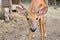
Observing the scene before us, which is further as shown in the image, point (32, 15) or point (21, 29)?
point (21, 29)

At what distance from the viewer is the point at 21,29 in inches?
294

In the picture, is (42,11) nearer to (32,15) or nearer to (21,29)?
(32,15)

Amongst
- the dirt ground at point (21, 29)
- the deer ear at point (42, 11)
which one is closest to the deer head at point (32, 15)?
the deer ear at point (42, 11)

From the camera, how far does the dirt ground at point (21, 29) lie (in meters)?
6.64

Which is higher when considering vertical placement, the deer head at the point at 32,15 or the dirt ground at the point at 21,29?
the deer head at the point at 32,15

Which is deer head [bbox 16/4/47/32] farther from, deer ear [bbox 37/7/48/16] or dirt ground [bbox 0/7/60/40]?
dirt ground [bbox 0/7/60/40]

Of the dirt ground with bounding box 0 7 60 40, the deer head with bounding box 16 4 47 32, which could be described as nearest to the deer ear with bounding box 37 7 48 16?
the deer head with bounding box 16 4 47 32

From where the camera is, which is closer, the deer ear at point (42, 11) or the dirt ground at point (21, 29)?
the deer ear at point (42, 11)

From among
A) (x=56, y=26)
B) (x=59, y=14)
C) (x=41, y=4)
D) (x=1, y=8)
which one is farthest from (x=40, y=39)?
(x=59, y=14)

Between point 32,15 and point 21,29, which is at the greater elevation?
point 32,15

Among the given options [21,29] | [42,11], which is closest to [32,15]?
[42,11]

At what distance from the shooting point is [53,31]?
725cm

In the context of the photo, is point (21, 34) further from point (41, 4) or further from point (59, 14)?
point (59, 14)

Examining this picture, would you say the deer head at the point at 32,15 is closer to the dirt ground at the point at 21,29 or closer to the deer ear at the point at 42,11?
the deer ear at the point at 42,11
